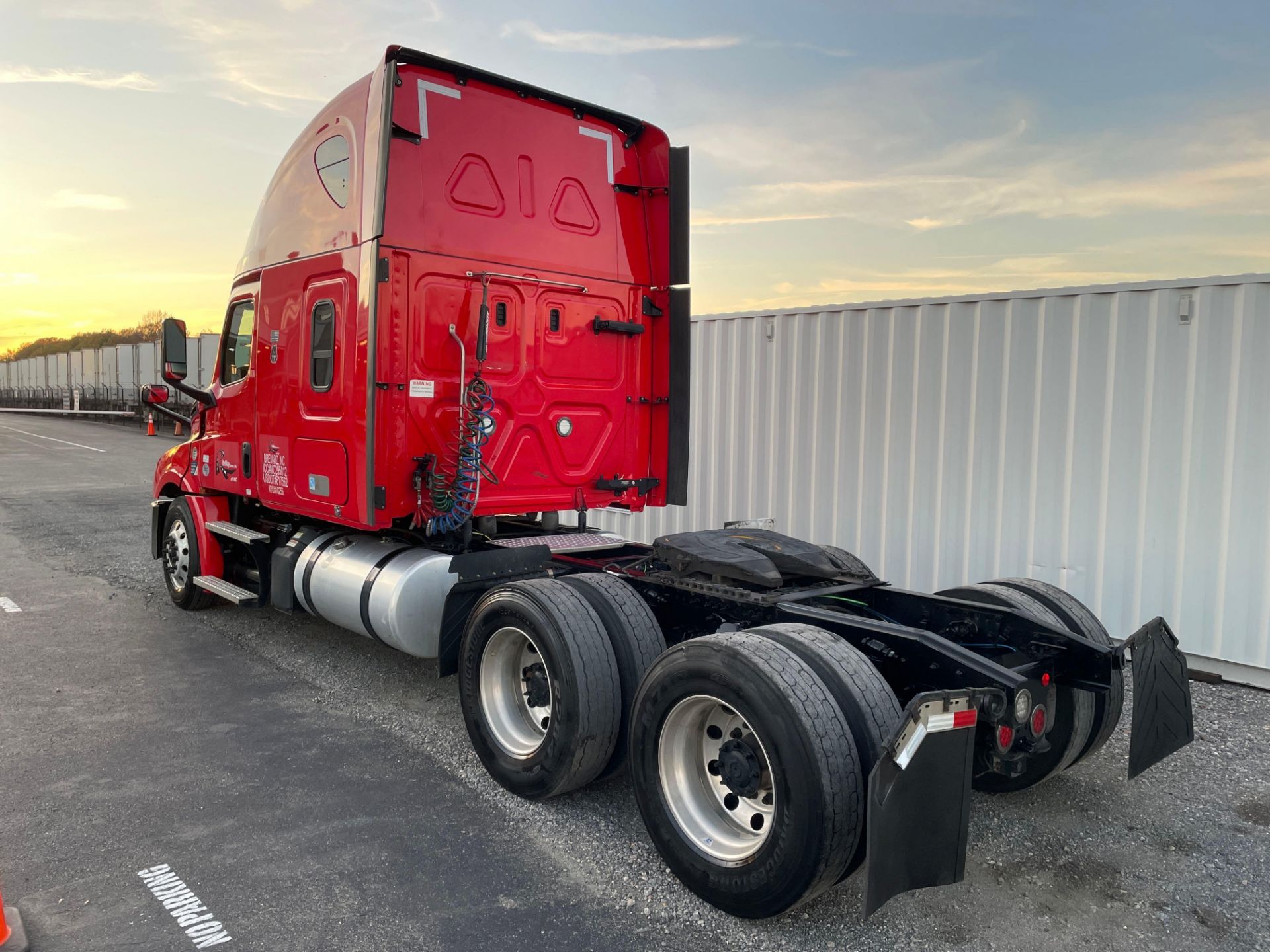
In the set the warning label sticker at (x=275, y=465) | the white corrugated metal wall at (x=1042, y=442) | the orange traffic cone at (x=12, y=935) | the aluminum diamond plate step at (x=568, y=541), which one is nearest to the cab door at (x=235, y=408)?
the warning label sticker at (x=275, y=465)

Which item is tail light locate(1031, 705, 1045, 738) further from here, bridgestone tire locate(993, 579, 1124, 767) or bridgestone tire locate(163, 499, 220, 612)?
bridgestone tire locate(163, 499, 220, 612)

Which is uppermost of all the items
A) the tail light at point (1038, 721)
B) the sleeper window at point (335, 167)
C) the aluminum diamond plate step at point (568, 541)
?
the sleeper window at point (335, 167)

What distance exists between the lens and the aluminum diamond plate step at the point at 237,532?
6.54 m

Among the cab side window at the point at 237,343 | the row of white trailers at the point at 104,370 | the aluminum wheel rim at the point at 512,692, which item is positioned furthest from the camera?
the row of white trailers at the point at 104,370

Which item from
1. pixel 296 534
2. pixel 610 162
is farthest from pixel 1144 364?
pixel 296 534

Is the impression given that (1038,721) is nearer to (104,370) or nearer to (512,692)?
(512,692)

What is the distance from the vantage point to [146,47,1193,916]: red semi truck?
304 centimetres

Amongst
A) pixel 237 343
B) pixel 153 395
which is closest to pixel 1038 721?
pixel 237 343

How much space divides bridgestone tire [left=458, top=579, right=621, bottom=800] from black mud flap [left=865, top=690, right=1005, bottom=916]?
1.39 m

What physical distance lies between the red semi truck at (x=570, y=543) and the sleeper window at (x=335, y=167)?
0.02 metres

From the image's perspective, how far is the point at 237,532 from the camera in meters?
6.70

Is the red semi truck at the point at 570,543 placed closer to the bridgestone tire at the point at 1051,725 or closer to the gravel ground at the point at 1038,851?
the bridgestone tire at the point at 1051,725

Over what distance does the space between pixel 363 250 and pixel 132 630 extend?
3991 millimetres

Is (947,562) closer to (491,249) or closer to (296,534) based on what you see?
(491,249)
